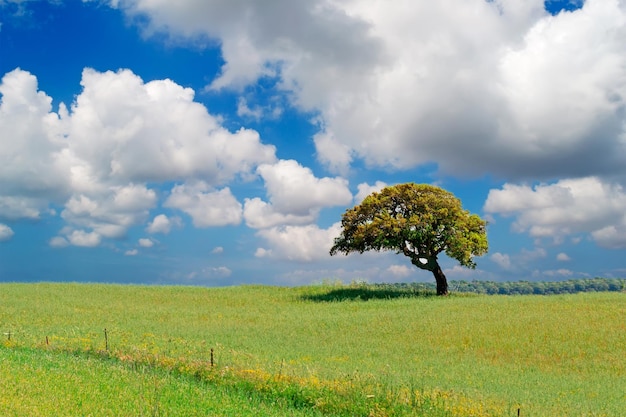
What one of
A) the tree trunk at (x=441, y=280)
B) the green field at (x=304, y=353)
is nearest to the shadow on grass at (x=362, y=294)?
the green field at (x=304, y=353)

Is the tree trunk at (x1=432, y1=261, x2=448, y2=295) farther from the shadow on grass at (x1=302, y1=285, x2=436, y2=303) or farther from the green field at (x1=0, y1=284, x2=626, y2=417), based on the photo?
the green field at (x1=0, y1=284, x2=626, y2=417)

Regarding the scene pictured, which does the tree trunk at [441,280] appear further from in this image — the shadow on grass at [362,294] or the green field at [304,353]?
the green field at [304,353]

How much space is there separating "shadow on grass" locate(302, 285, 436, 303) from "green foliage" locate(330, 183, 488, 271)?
10.8ft

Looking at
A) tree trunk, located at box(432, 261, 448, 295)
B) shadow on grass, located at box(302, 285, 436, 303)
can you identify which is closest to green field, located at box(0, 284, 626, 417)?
shadow on grass, located at box(302, 285, 436, 303)

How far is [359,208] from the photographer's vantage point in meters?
52.8

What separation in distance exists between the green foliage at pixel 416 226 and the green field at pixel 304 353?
4677 millimetres

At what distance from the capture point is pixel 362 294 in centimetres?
5181

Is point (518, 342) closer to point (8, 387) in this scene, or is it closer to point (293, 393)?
point (293, 393)

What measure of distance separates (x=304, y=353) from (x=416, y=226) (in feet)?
85.1

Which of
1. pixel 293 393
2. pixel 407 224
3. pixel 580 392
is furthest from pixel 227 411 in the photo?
pixel 407 224

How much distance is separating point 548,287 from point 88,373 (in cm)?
12193

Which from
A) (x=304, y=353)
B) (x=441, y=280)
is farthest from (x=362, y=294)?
(x=304, y=353)

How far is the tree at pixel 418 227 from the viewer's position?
4975cm

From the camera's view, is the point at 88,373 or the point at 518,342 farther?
the point at 518,342
